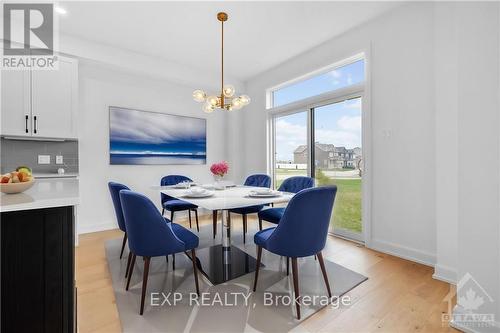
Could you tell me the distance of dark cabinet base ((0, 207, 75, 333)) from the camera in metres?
0.87

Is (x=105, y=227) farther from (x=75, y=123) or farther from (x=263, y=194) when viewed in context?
(x=263, y=194)

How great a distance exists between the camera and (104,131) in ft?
11.7

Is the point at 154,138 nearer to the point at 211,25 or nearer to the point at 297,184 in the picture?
the point at 211,25

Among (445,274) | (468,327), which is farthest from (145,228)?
(445,274)

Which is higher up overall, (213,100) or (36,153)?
(213,100)

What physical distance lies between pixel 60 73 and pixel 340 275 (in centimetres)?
413

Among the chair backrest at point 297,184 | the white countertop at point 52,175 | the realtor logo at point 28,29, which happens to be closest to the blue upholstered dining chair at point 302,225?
the chair backrest at point 297,184

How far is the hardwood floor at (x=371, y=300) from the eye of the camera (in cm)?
147

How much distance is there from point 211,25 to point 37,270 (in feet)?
9.79

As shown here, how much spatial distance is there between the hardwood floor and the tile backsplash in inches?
59.4

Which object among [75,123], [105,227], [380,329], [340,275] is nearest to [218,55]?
[75,123]

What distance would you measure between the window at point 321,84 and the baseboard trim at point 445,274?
224cm

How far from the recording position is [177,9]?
101 inches

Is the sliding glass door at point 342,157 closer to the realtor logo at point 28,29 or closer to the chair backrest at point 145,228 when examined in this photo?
the chair backrest at point 145,228
